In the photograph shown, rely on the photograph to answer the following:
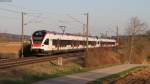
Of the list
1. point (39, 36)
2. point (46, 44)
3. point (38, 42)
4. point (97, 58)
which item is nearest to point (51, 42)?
point (46, 44)

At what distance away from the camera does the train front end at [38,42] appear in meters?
43.0

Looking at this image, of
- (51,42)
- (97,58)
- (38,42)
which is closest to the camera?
(38,42)

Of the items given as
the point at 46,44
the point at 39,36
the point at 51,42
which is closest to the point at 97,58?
the point at 51,42

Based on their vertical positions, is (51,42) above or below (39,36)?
below

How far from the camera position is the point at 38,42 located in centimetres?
4334

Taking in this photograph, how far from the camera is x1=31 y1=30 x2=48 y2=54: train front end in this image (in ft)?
141

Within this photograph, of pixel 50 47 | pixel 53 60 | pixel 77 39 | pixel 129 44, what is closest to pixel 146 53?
pixel 129 44

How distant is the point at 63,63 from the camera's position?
3884 centimetres

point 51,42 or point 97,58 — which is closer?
point 51,42

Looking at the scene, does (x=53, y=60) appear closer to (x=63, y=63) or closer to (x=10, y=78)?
(x=63, y=63)

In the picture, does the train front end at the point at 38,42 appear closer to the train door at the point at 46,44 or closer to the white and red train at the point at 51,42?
the white and red train at the point at 51,42

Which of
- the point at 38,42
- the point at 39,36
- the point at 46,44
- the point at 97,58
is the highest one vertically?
the point at 39,36

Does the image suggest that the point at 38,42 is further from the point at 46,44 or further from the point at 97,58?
the point at 97,58

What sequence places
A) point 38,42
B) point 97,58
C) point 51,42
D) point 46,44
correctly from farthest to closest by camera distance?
point 97,58
point 51,42
point 46,44
point 38,42
